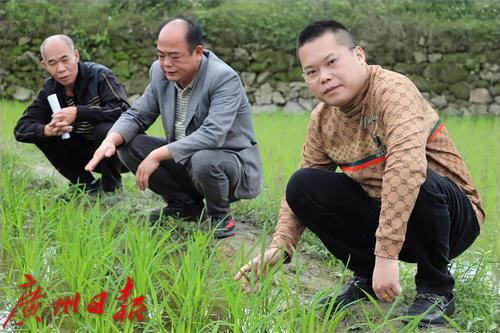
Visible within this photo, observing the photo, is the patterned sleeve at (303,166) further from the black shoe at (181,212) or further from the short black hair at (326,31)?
the black shoe at (181,212)

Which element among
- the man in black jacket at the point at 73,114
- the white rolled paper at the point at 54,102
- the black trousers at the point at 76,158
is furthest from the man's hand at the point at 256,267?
the white rolled paper at the point at 54,102

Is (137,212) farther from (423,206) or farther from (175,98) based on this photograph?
(423,206)

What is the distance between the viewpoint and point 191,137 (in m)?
3.24

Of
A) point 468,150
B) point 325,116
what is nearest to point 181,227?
point 325,116

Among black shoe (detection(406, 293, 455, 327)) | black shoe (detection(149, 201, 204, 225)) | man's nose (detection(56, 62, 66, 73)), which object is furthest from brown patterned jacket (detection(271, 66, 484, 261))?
man's nose (detection(56, 62, 66, 73))

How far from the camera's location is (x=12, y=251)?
2928 mm

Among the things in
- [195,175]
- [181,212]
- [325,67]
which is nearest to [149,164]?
[195,175]

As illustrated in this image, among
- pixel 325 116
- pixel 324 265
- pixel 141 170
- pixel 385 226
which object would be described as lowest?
pixel 324 265

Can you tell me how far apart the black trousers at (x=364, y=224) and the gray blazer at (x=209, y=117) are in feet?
2.82

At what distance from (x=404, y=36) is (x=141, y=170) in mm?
8486

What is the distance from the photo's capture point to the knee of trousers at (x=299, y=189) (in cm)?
248

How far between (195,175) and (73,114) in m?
0.97

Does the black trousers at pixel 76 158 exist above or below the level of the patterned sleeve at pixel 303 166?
below

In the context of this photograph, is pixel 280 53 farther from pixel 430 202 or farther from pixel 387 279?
pixel 387 279
